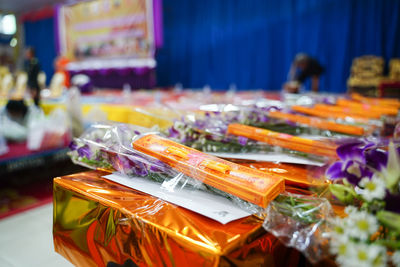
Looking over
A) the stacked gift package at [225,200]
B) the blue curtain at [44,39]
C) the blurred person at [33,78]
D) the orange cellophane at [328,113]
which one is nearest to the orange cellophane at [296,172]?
the stacked gift package at [225,200]

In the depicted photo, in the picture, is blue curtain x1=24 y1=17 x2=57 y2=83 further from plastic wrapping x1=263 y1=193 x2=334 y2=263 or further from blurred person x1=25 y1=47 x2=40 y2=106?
plastic wrapping x1=263 y1=193 x2=334 y2=263

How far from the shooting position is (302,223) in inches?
17.1

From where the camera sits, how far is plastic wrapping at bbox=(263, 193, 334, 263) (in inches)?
15.6

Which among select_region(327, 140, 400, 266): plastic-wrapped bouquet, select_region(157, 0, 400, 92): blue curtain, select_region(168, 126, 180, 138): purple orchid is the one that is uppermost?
select_region(157, 0, 400, 92): blue curtain

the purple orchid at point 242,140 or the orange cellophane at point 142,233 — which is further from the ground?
the purple orchid at point 242,140

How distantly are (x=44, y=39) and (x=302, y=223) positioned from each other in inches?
461

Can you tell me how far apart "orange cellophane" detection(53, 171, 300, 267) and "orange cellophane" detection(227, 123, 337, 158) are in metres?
0.28

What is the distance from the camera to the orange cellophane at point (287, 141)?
705mm

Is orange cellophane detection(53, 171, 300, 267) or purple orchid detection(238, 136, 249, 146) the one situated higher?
purple orchid detection(238, 136, 249, 146)

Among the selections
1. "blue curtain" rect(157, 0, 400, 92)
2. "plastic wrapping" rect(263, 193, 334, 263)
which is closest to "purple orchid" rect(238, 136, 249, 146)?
"plastic wrapping" rect(263, 193, 334, 263)

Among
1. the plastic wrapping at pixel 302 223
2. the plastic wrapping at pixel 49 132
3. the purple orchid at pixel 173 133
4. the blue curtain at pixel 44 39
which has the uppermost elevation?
the blue curtain at pixel 44 39

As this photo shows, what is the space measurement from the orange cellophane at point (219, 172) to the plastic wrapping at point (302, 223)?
21 millimetres

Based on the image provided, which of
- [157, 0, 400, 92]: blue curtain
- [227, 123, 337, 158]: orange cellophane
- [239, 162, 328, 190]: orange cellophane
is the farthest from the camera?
[157, 0, 400, 92]: blue curtain

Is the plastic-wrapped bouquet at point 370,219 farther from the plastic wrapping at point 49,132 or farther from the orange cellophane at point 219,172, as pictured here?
the plastic wrapping at point 49,132
